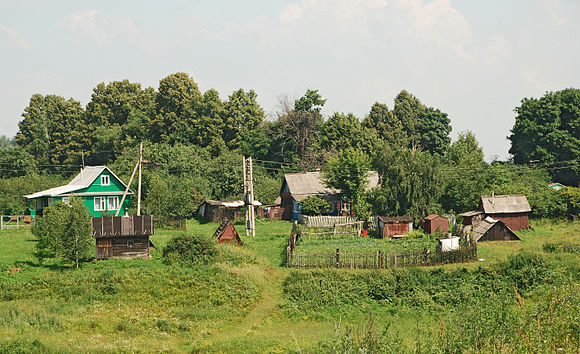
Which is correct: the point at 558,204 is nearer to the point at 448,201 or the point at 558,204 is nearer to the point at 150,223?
the point at 448,201

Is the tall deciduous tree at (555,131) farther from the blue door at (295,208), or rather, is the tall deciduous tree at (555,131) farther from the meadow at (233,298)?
the meadow at (233,298)

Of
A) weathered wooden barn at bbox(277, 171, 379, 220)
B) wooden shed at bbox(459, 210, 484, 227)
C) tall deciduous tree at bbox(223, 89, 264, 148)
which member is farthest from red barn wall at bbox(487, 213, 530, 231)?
tall deciduous tree at bbox(223, 89, 264, 148)

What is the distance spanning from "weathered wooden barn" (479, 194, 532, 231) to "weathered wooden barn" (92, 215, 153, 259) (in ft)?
84.0

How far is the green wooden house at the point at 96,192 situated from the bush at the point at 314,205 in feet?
53.4

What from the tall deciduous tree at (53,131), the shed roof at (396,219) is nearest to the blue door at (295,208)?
the shed roof at (396,219)

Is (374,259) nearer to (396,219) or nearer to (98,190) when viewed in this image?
(396,219)

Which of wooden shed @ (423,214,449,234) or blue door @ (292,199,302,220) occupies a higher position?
blue door @ (292,199,302,220)

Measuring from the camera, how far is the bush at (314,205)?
45719 millimetres

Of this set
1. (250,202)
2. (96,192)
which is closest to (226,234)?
(250,202)

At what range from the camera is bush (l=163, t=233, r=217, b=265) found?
28.1 meters

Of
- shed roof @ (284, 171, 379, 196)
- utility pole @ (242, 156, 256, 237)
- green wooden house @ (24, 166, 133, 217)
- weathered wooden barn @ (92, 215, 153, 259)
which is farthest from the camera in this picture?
shed roof @ (284, 171, 379, 196)

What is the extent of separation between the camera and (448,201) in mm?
45812

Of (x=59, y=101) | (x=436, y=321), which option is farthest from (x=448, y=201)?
(x=59, y=101)

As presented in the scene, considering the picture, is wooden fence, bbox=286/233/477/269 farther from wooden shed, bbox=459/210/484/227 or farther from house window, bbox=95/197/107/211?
house window, bbox=95/197/107/211
